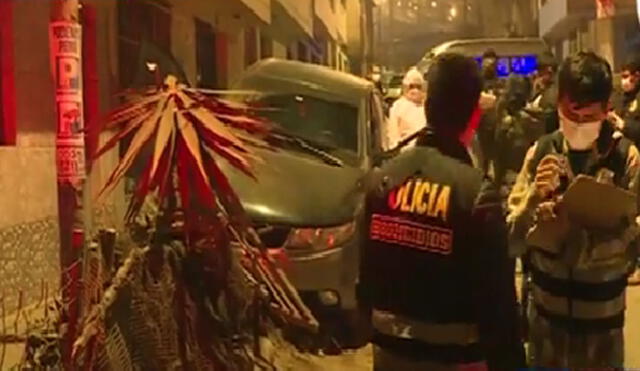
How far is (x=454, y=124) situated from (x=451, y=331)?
1.67ft

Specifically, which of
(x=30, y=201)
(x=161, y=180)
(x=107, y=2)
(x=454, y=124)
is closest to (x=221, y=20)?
(x=107, y=2)

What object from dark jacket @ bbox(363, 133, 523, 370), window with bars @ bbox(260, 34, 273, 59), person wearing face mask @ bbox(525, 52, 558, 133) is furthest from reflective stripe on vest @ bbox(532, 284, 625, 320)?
window with bars @ bbox(260, 34, 273, 59)

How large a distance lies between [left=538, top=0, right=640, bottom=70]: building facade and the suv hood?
98cm

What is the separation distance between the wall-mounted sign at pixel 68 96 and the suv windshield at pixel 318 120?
614 millimetres

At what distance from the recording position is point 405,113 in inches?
142

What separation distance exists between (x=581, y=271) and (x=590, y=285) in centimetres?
5

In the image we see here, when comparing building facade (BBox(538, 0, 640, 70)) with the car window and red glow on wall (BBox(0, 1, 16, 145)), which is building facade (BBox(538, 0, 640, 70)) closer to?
the car window

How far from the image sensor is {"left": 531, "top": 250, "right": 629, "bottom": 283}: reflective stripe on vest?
2.73m

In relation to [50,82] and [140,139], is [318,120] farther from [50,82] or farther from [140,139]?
[50,82]

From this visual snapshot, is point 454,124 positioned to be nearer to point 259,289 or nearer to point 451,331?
point 451,331

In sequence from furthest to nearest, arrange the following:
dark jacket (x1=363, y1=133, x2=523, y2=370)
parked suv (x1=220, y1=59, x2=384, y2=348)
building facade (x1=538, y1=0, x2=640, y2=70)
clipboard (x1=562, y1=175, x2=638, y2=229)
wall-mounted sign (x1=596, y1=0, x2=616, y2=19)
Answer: wall-mounted sign (x1=596, y1=0, x2=616, y2=19)
building facade (x1=538, y1=0, x2=640, y2=70)
parked suv (x1=220, y1=59, x2=384, y2=348)
clipboard (x1=562, y1=175, x2=638, y2=229)
dark jacket (x1=363, y1=133, x2=523, y2=370)

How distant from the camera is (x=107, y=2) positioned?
324 cm

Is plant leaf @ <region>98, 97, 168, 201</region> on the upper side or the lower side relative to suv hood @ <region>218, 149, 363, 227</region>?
upper

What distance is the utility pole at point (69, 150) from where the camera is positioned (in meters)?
3.20
